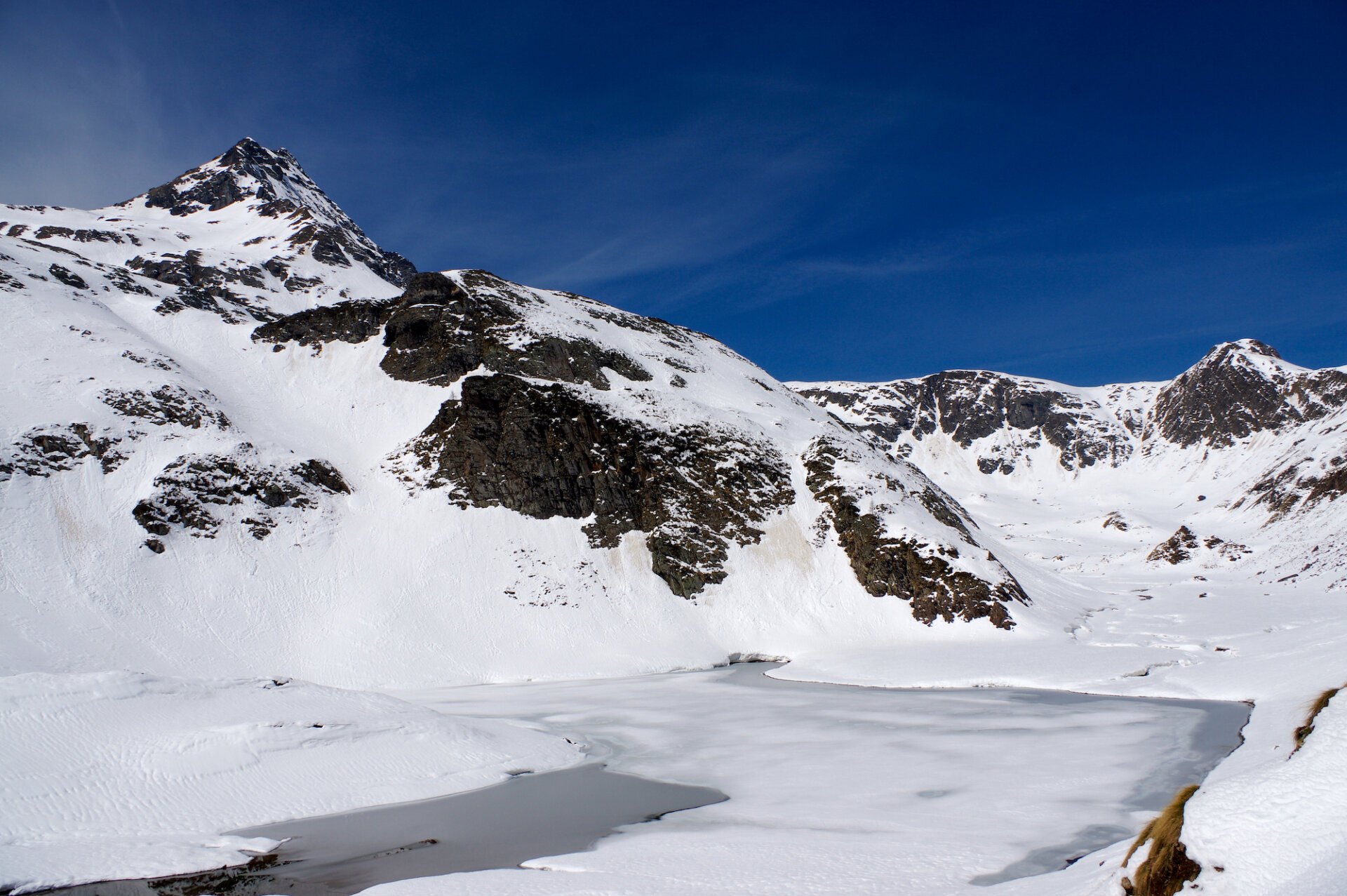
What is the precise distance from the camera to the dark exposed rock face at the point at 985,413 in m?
154

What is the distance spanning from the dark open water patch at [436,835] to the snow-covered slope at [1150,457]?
53956mm

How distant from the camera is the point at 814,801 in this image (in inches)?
585

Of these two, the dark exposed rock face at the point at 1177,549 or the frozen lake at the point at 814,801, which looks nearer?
the frozen lake at the point at 814,801

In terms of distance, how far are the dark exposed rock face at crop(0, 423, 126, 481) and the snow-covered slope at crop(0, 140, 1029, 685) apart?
0.15 metres

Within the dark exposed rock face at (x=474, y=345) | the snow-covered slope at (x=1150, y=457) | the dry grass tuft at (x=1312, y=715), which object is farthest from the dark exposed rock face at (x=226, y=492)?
the snow-covered slope at (x=1150, y=457)

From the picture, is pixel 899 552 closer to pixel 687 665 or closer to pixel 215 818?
pixel 687 665

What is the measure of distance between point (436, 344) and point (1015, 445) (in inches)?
5384

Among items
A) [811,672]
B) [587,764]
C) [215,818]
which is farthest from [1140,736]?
[215,818]

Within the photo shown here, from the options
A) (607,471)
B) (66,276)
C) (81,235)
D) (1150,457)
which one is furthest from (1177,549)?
(81,235)

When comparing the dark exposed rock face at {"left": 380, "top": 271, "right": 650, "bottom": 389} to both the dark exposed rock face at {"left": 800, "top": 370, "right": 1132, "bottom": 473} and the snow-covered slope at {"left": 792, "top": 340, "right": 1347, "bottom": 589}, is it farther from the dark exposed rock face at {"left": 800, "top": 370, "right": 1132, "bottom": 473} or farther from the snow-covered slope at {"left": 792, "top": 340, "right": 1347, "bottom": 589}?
the dark exposed rock face at {"left": 800, "top": 370, "right": 1132, "bottom": 473}

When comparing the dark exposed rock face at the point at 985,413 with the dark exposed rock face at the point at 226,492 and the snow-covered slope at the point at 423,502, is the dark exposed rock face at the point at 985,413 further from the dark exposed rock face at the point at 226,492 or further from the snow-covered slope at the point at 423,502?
the dark exposed rock face at the point at 226,492

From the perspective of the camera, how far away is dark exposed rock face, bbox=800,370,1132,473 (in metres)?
154

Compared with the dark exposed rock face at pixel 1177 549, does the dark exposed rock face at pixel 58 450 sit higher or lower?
higher

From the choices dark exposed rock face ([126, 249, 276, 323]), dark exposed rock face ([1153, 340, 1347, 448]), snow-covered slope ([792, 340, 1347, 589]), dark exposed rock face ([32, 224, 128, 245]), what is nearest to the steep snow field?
Result: snow-covered slope ([792, 340, 1347, 589])
